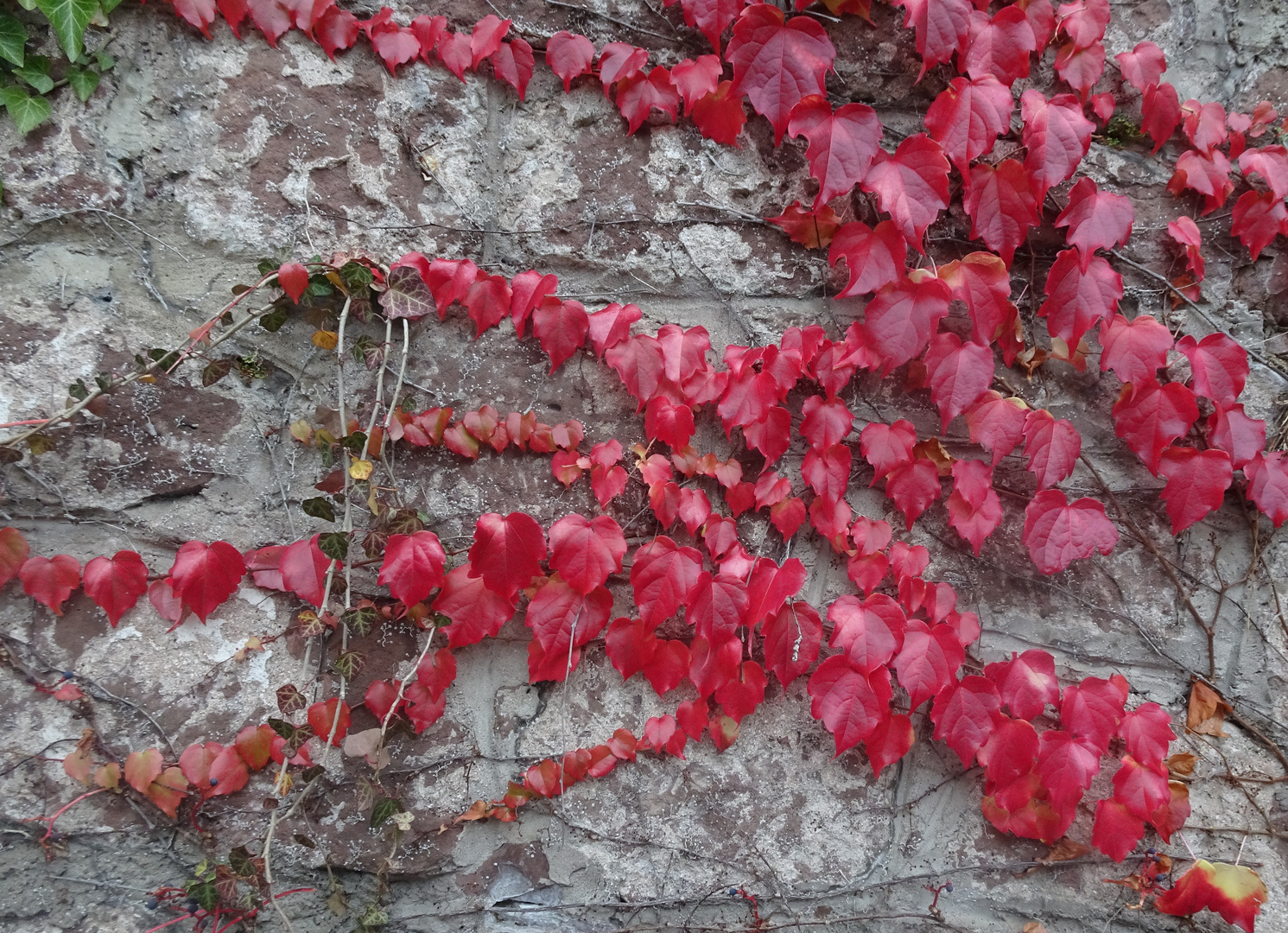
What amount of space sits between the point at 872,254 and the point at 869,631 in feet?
2.38

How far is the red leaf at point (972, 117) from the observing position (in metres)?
1.22

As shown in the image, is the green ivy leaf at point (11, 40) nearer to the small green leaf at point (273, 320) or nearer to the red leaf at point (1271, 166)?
the small green leaf at point (273, 320)

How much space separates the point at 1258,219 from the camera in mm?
1331

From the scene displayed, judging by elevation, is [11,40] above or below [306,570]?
above

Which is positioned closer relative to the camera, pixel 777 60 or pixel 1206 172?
pixel 777 60

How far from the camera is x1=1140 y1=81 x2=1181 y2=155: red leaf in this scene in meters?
1.29

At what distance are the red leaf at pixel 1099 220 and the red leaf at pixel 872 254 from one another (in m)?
0.35

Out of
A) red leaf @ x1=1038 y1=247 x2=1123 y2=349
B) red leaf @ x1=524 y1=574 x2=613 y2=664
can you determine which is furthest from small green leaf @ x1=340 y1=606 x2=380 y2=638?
red leaf @ x1=1038 y1=247 x2=1123 y2=349

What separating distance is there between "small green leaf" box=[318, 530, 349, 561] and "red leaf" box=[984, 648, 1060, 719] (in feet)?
4.13

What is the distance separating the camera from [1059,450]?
1.26 meters

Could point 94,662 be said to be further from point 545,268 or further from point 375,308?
point 545,268

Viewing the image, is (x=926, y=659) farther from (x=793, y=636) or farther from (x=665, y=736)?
(x=665, y=736)

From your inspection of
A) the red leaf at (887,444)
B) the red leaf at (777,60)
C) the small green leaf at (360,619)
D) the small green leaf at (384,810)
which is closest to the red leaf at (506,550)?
the small green leaf at (360,619)

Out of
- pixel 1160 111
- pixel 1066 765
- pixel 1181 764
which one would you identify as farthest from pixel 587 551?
pixel 1160 111
